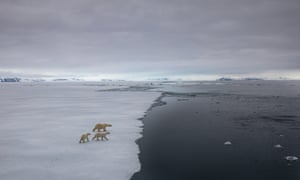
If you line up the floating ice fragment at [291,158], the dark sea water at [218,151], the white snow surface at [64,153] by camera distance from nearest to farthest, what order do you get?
the white snow surface at [64,153] < the dark sea water at [218,151] < the floating ice fragment at [291,158]

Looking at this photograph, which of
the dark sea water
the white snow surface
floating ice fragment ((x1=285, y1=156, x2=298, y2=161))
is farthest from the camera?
floating ice fragment ((x1=285, y1=156, x2=298, y2=161))

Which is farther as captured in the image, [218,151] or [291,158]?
[218,151]

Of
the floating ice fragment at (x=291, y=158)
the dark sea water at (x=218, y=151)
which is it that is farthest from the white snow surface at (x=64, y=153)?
the floating ice fragment at (x=291, y=158)

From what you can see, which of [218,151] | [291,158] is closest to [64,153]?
[218,151]

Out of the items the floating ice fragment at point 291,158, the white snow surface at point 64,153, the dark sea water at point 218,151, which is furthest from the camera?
the floating ice fragment at point 291,158

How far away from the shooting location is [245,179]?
6.45 metres

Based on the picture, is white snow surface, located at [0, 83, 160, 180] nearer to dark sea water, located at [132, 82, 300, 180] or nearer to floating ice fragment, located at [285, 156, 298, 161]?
dark sea water, located at [132, 82, 300, 180]

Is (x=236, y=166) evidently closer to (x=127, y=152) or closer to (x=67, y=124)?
(x=127, y=152)

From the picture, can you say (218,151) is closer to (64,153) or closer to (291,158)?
(291,158)

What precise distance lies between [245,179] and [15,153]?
6626 millimetres

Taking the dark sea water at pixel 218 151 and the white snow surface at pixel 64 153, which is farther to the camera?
the dark sea water at pixel 218 151

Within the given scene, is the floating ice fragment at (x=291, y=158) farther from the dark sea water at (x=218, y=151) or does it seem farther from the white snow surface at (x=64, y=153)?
the white snow surface at (x=64, y=153)

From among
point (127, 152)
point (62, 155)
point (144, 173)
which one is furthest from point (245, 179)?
point (62, 155)

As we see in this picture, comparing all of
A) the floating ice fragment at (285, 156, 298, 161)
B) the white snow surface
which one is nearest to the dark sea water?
the floating ice fragment at (285, 156, 298, 161)
